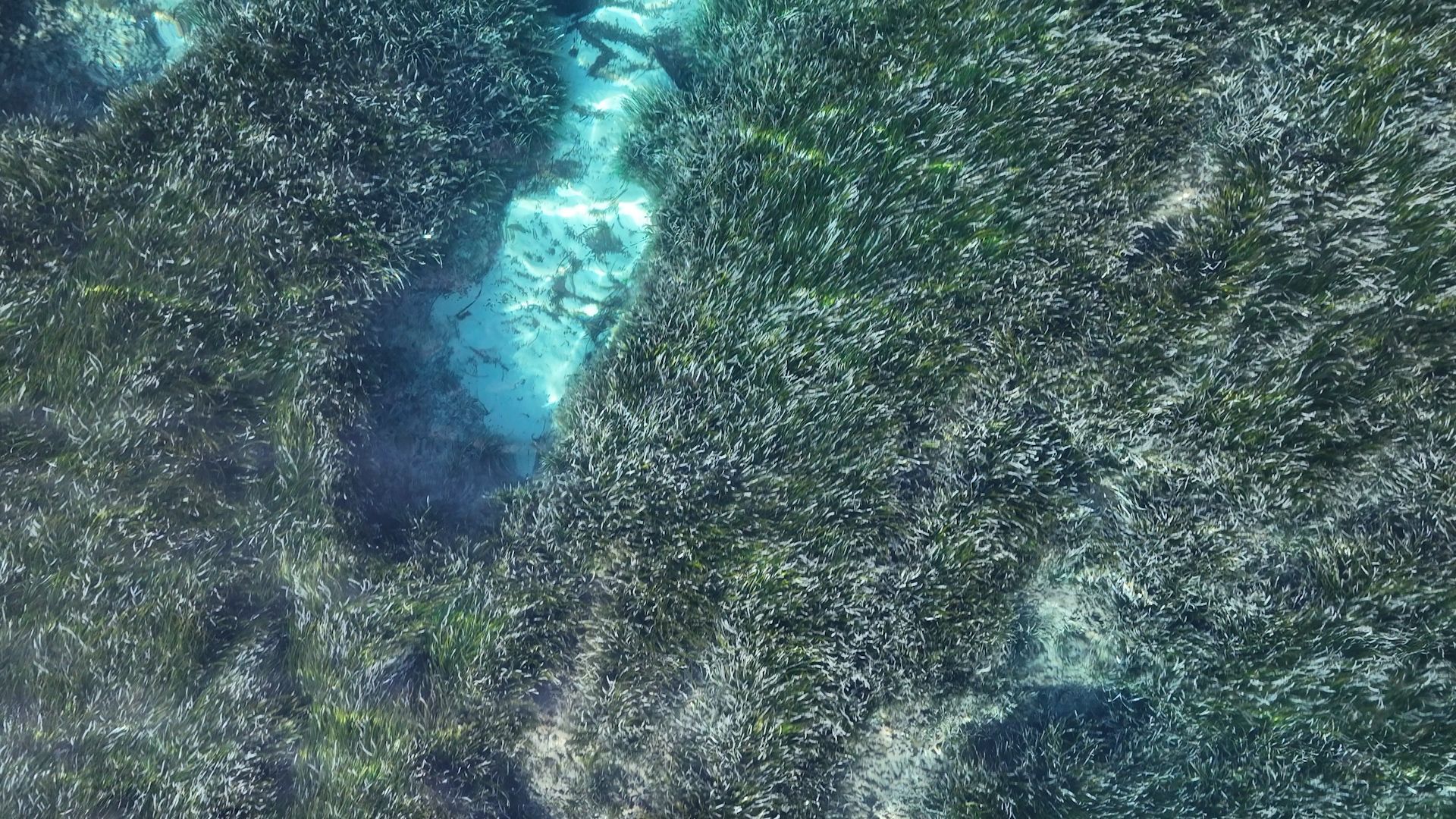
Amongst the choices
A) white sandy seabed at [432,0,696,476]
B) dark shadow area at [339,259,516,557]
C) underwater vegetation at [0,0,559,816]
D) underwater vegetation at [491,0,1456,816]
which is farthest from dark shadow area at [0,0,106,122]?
underwater vegetation at [491,0,1456,816]

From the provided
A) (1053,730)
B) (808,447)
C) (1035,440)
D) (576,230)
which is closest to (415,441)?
(576,230)

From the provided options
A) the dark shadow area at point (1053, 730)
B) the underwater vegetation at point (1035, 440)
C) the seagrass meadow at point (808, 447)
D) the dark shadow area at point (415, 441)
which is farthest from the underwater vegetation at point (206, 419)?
the dark shadow area at point (1053, 730)

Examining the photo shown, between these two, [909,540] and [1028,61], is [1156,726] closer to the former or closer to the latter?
[909,540]

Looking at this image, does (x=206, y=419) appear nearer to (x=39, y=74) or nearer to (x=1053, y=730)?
(x=39, y=74)

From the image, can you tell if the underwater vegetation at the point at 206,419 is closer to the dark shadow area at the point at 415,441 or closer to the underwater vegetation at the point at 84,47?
the dark shadow area at the point at 415,441

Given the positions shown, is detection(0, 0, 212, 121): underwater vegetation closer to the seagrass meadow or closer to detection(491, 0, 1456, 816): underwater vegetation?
the seagrass meadow
